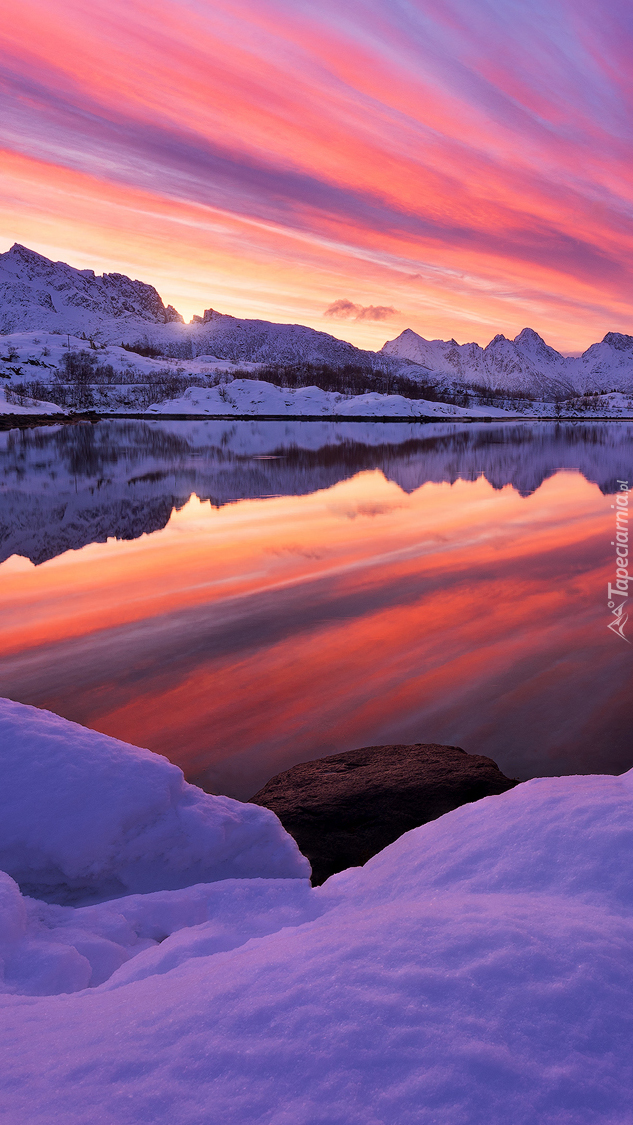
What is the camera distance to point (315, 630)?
8.73 m

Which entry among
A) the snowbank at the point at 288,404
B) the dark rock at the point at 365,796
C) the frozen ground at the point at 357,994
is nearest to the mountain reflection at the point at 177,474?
the dark rock at the point at 365,796

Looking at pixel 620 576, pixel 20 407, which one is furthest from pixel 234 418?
pixel 620 576

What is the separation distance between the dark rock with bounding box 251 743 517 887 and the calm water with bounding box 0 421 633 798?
52cm

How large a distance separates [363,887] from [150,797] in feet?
4.87

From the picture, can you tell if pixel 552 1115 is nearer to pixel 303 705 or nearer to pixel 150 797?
pixel 150 797

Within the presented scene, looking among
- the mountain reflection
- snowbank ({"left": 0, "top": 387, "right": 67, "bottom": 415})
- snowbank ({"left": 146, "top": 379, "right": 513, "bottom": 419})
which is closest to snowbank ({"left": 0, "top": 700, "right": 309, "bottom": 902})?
the mountain reflection

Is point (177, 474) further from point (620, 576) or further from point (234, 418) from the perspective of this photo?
point (234, 418)

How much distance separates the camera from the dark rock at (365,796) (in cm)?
450

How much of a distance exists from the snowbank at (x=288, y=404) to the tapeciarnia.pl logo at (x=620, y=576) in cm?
10744

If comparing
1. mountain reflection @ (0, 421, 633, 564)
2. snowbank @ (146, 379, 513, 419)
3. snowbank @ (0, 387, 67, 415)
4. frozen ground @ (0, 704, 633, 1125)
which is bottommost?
frozen ground @ (0, 704, 633, 1125)

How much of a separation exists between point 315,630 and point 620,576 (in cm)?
643

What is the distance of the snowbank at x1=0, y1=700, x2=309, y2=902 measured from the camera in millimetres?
3779

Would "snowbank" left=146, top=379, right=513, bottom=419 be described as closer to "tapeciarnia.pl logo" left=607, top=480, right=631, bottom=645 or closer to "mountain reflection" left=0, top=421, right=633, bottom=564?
"mountain reflection" left=0, top=421, right=633, bottom=564

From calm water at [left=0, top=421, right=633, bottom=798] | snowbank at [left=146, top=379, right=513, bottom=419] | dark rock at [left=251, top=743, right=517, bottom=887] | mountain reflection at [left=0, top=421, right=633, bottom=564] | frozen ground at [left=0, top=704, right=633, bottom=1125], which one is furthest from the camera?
snowbank at [left=146, top=379, right=513, bottom=419]
